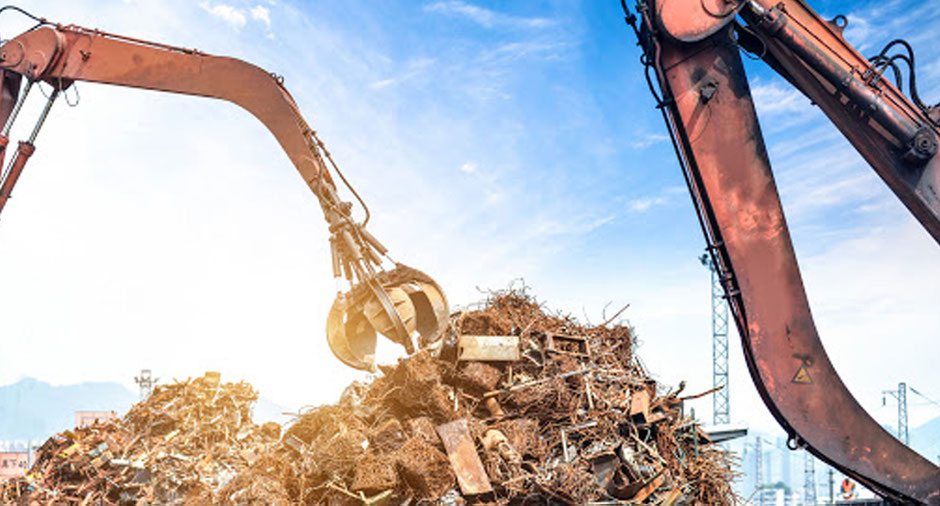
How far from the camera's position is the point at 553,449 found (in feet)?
22.0

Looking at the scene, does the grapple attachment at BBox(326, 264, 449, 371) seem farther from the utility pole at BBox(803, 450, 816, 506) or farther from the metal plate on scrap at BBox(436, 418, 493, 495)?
the utility pole at BBox(803, 450, 816, 506)

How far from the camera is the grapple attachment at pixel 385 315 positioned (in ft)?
21.4

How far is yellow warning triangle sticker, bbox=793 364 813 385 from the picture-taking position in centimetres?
575

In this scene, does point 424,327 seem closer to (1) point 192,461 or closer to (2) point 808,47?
(1) point 192,461

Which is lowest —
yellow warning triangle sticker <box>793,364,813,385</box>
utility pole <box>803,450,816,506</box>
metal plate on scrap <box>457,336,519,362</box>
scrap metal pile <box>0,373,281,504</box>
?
scrap metal pile <box>0,373,281,504</box>

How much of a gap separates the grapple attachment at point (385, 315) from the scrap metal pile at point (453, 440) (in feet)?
0.94

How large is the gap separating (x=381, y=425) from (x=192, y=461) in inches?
98.0

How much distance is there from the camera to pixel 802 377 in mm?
5758

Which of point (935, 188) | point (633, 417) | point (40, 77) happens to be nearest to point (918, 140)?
point (935, 188)

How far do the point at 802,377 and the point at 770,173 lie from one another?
1715 mm

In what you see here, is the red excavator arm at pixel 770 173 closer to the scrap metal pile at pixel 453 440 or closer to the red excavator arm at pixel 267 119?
the scrap metal pile at pixel 453 440

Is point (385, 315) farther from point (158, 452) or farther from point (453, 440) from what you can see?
point (158, 452)

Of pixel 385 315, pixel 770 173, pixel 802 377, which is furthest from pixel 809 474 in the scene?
pixel 385 315

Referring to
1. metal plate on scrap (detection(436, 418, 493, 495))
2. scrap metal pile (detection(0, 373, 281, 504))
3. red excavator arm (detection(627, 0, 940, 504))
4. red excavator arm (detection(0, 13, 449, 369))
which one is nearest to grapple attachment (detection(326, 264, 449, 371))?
red excavator arm (detection(0, 13, 449, 369))
